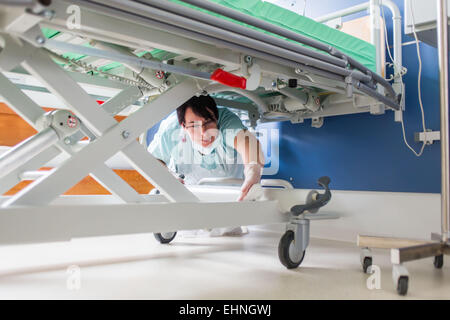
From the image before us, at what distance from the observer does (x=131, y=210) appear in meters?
0.97

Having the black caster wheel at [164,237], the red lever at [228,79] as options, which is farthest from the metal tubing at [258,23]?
the black caster wheel at [164,237]

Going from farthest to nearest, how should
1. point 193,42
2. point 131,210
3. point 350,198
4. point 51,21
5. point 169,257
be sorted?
point 350,198 < point 169,257 < point 193,42 < point 131,210 < point 51,21

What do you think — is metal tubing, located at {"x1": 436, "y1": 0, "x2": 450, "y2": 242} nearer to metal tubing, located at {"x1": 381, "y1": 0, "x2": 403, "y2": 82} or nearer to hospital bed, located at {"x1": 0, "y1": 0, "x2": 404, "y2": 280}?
hospital bed, located at {"x1": 0, "y1": 0, "x2": 404, "y2": 280}

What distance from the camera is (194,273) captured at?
1299mm

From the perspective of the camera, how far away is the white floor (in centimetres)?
108

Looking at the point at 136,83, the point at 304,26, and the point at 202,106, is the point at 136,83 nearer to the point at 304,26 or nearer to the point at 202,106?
the point at 202,106

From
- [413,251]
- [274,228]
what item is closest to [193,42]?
[413,251]

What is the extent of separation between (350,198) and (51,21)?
4.78 feet

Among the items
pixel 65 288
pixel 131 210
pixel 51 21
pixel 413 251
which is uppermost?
pixel 51 21

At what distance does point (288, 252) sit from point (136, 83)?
31.9 inches

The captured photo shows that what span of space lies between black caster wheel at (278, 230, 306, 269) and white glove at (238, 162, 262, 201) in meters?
0.31

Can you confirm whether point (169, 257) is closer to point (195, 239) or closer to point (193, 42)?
point (195, 239)

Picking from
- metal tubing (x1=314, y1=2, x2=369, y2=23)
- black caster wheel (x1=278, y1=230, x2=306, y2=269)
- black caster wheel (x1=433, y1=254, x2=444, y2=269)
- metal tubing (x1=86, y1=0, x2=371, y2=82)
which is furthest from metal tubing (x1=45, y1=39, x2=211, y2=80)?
metal tubing (x1=314, y1=2, x2=369, y2=23)

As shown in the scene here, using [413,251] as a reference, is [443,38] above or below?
above
